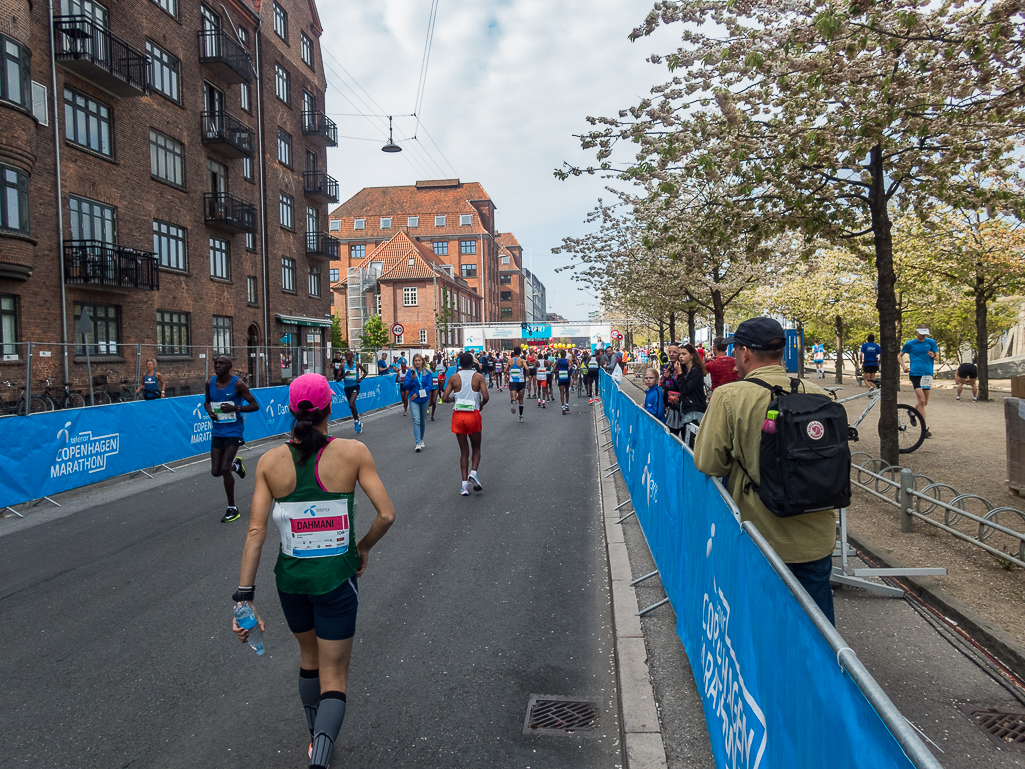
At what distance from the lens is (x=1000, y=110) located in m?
6.57

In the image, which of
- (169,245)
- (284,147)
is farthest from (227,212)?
(284,147)

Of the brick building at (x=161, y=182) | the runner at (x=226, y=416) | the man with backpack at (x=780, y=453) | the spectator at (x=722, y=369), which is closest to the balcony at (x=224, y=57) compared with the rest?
the brick building at (x=161, y=182)

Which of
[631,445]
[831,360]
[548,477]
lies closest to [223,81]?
[548,477]

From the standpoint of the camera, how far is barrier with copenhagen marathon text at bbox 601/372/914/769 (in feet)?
5.27

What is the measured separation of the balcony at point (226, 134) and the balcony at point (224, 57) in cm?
166

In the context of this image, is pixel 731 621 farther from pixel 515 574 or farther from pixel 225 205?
pixel 225 205

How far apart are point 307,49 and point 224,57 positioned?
11710 mm

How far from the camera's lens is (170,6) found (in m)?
25.9

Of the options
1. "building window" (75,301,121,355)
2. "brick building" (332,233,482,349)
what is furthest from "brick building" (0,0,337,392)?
"brick building" (332,233,482,349)

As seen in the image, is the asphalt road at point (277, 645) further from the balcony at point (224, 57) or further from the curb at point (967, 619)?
the balcony at point (224, 57)

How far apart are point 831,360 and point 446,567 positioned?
2298 inches

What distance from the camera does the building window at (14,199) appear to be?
694 inches

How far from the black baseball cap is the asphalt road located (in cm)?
210

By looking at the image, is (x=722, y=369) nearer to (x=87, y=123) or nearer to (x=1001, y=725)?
(x=1001, y=725)
